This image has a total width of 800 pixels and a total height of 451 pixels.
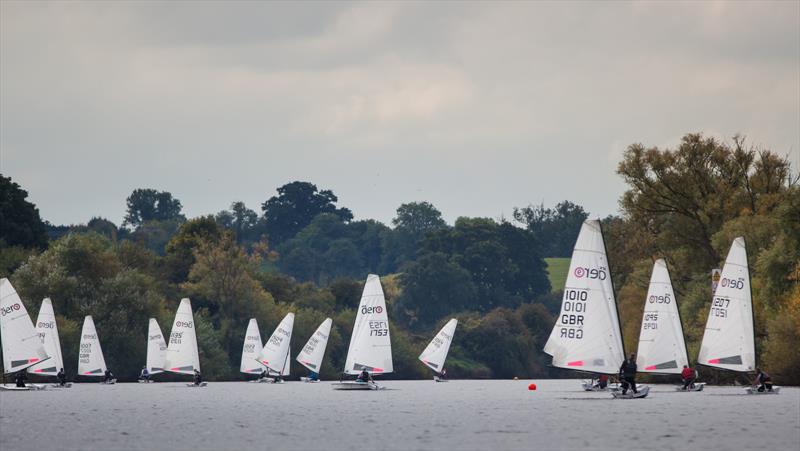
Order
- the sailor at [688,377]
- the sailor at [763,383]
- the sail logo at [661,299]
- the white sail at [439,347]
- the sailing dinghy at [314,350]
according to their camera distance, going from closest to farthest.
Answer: the sailor at [763,383] < the sail logo at [661,299] < the sailor at [688,377] < the sailing dinghy at [314,350] < the white sail at [439,347]

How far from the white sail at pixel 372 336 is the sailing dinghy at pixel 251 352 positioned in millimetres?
36868

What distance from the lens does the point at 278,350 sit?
12900 centimetres

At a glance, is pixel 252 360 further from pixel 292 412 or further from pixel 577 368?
pixel 577 368

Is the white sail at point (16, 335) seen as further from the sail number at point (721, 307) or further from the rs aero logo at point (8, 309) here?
the sail number at point (721, 307)

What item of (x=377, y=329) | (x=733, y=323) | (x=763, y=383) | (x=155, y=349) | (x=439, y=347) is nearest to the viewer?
(x=733, y=323)

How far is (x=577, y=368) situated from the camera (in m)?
69.3

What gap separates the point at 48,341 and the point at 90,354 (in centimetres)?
1435

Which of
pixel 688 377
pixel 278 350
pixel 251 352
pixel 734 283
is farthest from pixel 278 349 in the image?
pixel 734 283

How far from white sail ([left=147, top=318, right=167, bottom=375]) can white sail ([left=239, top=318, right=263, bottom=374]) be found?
9.23 m

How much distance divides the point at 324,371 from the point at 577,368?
81.6 metres

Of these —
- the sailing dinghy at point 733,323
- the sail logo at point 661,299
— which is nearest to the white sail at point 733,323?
the sailing dinghy at point 733,323

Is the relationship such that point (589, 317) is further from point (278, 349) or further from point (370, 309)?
point (278, 349)

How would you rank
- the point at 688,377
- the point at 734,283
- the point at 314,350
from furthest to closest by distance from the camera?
the point at 314,350 < the point at 688,377 < the point at 734,283

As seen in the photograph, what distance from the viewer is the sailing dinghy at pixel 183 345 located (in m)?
117
